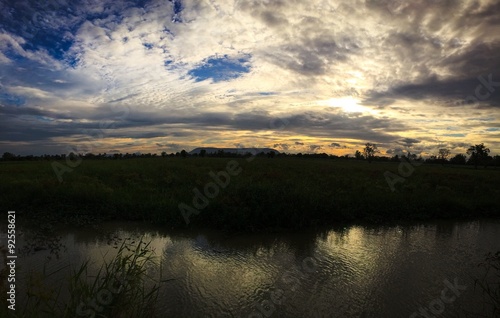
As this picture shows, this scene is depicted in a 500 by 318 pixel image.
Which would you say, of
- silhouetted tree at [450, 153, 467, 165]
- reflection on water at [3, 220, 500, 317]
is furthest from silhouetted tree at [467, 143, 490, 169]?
reflection on water at [3, 220, 500, 317]

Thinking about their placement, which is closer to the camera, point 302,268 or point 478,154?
point 302,268

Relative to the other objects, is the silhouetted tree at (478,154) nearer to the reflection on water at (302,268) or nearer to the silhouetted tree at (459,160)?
the silhouetted tree at (459,160)

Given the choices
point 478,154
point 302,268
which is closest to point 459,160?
point 478,154

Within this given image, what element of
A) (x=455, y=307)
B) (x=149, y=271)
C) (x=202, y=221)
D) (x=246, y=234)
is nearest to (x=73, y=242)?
(x=149, y=271)

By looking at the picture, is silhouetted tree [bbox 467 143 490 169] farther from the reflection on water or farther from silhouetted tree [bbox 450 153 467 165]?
the reflection on water

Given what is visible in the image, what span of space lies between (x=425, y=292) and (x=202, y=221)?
6.41 metres

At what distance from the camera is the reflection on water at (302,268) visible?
16.9 ft

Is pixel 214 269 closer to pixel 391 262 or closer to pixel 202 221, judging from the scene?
pixel 202 221

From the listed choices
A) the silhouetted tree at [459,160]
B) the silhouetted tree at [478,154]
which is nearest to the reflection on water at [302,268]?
the silhouetted tree at [478,154]

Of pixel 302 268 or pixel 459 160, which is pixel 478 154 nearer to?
pixel 459 160

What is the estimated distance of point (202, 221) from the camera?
9.66 m

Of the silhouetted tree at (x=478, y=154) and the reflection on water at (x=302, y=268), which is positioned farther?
the silhouetted tree at (x=478, y=154)

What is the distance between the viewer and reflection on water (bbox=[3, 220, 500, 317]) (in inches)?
203

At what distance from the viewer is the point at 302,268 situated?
675 cm
